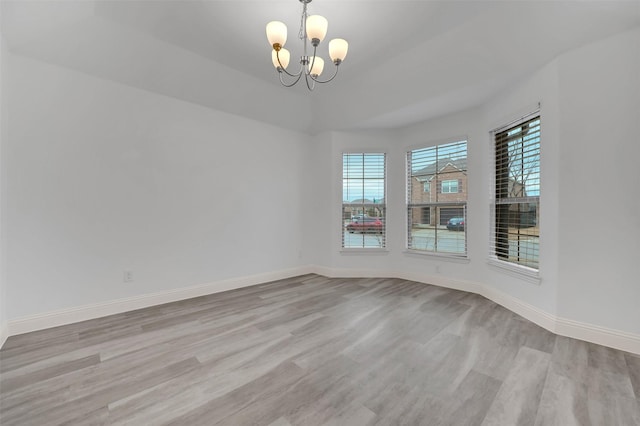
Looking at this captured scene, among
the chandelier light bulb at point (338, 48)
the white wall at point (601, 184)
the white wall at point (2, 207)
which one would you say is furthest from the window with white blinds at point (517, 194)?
the white wall at point (2, 207)

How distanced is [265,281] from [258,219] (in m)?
1.03

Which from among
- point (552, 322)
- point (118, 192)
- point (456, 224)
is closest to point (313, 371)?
point (552, 322)

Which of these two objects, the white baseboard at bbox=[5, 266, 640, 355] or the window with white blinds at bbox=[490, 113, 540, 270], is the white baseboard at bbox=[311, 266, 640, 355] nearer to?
the white baseboard at bbox=[5, 266, 640, 355]

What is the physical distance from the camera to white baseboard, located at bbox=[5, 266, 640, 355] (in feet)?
7.82

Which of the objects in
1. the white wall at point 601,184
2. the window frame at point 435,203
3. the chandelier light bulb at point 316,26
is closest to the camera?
the chandelier light bulb at point 316,26

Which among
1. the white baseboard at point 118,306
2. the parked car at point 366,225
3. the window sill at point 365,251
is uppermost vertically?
the parked car at point 366,225

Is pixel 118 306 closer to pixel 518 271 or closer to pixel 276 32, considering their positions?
pixel 276 32

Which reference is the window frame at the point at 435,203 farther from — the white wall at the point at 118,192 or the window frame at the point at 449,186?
the white wall at the point at 118,192

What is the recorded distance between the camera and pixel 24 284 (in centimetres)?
260

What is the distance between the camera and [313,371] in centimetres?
197

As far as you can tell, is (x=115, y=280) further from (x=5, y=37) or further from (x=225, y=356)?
(x=5, y=37)

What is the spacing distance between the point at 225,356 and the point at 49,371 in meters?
1.25

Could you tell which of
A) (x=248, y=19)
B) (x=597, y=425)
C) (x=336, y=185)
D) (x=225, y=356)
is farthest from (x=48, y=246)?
(x=597, y=425)

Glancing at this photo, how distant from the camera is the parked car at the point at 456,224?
160 inches
